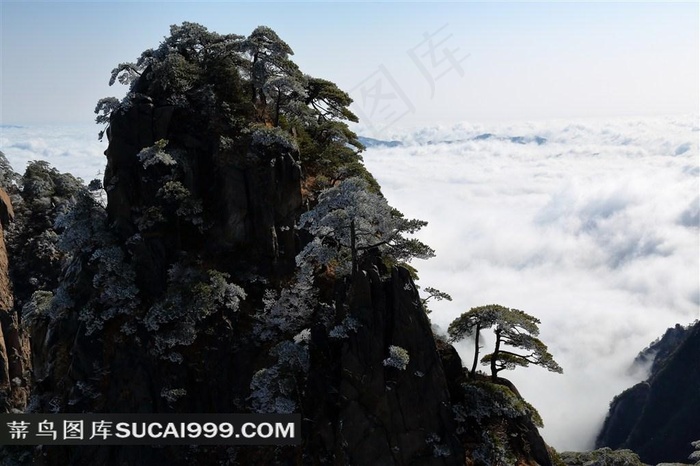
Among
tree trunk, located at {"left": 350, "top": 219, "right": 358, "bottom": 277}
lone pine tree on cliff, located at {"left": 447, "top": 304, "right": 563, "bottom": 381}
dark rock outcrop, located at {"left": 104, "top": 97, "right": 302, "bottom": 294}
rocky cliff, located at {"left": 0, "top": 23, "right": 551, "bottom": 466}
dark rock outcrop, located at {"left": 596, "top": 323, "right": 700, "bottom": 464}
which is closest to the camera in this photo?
rocky cliff, located at {"left": 0, "top": 23, "right": 551, "bottom": 466}

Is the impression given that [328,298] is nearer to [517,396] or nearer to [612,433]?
[517,396]

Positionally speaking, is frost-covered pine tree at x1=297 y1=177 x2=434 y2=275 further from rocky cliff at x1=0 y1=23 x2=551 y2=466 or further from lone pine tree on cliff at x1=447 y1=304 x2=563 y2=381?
lone pine tree on cliff at x1=447 y1=304 x2=563 y2=381

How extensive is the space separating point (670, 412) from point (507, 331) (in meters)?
130

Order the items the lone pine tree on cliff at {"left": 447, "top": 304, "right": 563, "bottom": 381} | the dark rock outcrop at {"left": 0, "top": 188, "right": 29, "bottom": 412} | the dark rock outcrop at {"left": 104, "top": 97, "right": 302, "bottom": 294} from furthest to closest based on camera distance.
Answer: the dark rock outcrop at {"left": 0, "top": 188, "right": 29, "bottom": 412}
the dark rock outcrop at {"left": 104, "top": 97, "right": 302, "bottom": 294}
the lone pine tree on cliff at {"left": 447, "top": 304, "right": 563, "bottom": 381}

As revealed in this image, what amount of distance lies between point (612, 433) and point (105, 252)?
15950 cm

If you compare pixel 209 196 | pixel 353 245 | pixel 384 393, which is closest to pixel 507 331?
pixel 384 393

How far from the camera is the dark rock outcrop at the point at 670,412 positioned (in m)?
122

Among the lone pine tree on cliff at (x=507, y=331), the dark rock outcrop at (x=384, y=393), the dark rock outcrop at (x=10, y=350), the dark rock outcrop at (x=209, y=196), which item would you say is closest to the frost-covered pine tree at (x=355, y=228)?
the dark rock outcrop at (x=384, y=393)

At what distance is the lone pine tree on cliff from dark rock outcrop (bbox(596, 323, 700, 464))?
387 feet

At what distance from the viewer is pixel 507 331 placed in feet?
93.8

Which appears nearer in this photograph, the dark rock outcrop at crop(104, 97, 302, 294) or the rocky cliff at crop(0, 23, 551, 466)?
the rocky cliff at crop(0, 23, 551, 466)

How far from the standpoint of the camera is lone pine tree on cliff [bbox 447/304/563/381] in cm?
2828

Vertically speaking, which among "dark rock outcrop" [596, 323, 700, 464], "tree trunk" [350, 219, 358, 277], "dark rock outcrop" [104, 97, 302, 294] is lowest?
"dark rock outcrop" [596, 323, 700, 464]

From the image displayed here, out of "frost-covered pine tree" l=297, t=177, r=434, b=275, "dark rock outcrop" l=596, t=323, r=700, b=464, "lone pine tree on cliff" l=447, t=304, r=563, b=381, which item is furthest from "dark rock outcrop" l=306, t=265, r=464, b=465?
"dark rock outcrop" l=596, t=323, r=700, b=464
